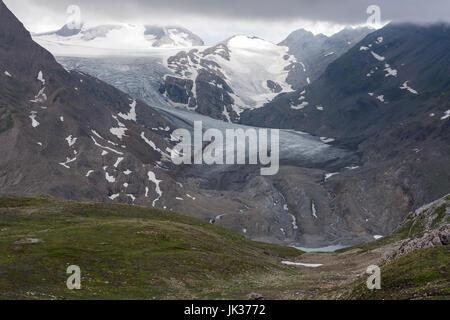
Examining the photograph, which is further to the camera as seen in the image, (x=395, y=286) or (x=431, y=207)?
(x=431, y=207)

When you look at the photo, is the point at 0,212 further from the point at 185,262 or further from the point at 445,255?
the point at 445,255

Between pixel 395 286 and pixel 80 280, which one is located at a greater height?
pixel 395 286

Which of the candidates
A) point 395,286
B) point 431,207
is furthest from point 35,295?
point 431,207
